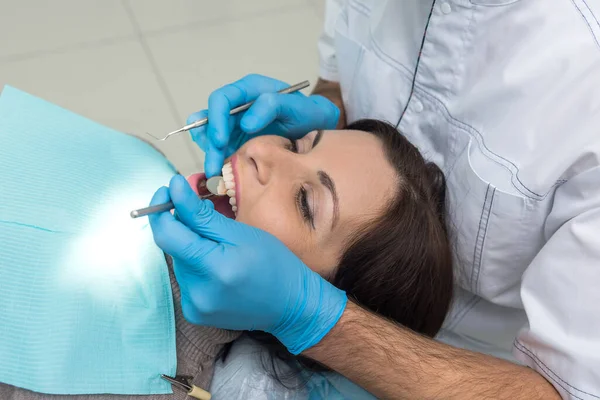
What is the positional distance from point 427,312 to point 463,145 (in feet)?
1.17

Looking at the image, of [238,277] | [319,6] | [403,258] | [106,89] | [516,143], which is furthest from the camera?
[319,6]

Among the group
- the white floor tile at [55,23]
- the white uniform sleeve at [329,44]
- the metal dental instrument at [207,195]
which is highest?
the white floor tile at [55,23]

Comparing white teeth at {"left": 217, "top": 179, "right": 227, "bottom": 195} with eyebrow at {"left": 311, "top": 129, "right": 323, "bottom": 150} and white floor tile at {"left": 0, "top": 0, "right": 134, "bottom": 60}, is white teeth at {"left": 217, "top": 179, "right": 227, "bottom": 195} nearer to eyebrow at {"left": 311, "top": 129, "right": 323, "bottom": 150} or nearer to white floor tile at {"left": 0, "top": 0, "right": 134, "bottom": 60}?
eyebrow at {"left": 311, "top": 129, "right": 323, "bottom": 150}

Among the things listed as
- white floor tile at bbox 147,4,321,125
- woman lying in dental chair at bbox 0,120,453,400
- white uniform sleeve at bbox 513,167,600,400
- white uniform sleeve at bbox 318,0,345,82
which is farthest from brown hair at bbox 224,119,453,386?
white floor tile at bbox 147,4,321,125

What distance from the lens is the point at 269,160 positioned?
3.70 feet

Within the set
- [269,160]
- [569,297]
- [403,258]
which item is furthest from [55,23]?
[569,297]

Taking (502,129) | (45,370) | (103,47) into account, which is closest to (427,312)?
(502,129)

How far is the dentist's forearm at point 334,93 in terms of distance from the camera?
61.0 inches

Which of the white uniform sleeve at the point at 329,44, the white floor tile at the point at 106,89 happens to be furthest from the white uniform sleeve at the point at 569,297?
the white floor tile at the point at 106,89

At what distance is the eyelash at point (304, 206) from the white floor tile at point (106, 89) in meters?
1.04

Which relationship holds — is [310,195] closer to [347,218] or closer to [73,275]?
[347,218]

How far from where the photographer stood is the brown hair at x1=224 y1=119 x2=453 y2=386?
114 cm

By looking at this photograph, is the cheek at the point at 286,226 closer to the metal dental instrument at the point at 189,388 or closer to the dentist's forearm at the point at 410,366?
the dentist's forearm at the point at 410,366

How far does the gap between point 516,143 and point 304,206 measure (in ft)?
1.31
